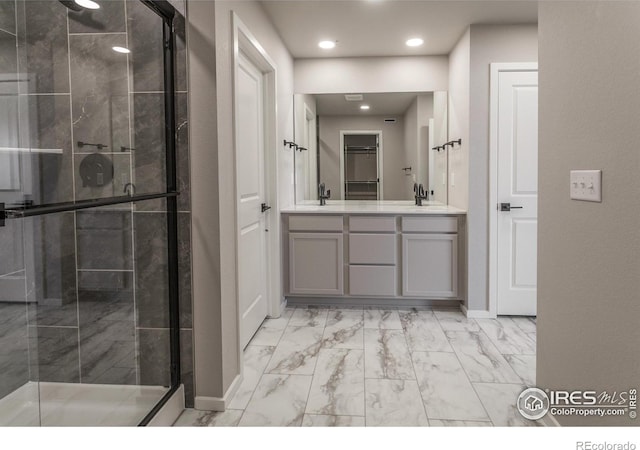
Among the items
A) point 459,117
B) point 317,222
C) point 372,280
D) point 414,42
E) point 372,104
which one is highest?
point 414,42

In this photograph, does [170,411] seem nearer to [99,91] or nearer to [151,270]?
[151,270]

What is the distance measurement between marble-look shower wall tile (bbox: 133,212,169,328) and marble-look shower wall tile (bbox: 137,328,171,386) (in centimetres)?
4

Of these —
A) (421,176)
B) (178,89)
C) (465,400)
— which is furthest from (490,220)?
(178,89)

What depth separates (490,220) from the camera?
3.68m

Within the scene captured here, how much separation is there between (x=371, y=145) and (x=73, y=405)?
3.44 meters

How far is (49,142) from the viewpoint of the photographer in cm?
181

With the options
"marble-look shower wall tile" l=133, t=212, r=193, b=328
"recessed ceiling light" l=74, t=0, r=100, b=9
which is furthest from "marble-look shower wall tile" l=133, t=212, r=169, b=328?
"recessed ceiling light" l=74, t=0, r=100, b=9

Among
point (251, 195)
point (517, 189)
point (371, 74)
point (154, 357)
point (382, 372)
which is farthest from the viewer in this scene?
point (371, 74)

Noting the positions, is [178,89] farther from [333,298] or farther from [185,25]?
[333,298]

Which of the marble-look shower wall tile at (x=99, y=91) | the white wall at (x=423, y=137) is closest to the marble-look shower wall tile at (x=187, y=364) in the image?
the marble-look shower wall tile at (x=99, y=91)

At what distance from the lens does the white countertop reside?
12.8 ft

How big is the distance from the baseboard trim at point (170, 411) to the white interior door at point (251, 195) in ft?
2.23

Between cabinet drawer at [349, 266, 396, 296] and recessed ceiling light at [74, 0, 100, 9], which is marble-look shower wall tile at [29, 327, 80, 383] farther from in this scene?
cabinet drawer at [349, 266, 396, 296]

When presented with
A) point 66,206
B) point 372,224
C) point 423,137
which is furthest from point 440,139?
point 66,206
